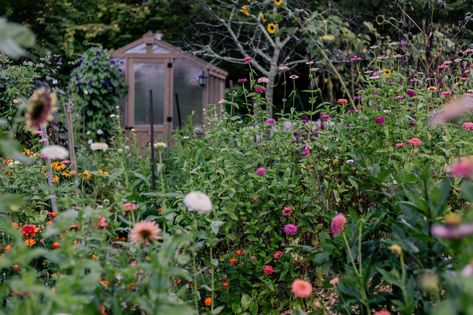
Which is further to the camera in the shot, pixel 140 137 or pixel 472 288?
pixel 140 137

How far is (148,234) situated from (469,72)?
3233 mm

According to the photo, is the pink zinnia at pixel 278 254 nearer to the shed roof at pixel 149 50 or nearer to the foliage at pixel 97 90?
the foliage at pixel 97 90

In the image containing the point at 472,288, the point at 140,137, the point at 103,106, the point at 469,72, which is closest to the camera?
the point at 472,288

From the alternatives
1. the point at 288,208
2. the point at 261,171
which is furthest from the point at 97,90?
the point at 288,208

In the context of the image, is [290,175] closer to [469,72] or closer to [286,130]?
[286,130]

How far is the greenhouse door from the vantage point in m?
8.84

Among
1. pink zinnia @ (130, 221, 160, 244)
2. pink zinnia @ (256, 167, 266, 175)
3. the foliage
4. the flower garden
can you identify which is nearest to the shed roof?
the foliage

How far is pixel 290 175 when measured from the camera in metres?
3.10

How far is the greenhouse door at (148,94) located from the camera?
8.84 metres

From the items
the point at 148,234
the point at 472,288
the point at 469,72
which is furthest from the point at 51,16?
the point at 472,288

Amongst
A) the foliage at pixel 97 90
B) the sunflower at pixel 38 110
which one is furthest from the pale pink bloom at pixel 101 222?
the foliage at pixel 97 90

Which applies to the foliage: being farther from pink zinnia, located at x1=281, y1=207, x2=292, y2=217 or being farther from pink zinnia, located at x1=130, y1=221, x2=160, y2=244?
pink zinnia, located at x1=130, y1=221, x2=160, y2=244

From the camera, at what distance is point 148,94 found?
886cm

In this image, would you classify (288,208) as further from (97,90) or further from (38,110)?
(97,90)
